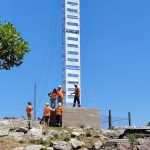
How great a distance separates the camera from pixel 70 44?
218 feet

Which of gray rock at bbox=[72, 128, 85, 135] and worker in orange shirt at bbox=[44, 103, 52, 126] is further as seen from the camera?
worker in orange shirt at bbox=[44, 103, 52, 126]

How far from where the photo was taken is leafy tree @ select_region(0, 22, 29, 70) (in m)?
28.5

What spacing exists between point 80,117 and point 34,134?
4.75 metres

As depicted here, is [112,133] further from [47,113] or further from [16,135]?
[16,135]

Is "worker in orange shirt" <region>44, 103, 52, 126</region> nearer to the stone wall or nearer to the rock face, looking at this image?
the stone wall

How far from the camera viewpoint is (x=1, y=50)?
29.0 meters

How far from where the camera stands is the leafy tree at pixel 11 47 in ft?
93.5

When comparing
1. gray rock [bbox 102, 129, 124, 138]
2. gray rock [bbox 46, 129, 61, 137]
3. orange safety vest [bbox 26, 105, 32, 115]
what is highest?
orange safety vest [bbox 26, 105, 32, 115]

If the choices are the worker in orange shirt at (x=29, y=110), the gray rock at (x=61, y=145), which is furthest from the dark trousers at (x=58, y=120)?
the gray rock at (x=61, y=145)

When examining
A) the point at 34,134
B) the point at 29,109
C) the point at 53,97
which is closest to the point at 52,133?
the point at 34,134

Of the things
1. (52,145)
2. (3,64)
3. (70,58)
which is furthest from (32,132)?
(70,58)

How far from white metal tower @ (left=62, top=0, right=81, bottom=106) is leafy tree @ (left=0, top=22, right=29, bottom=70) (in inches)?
1281

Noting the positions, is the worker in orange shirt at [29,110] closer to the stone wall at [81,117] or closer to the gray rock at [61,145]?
the stone wall at [81,117]

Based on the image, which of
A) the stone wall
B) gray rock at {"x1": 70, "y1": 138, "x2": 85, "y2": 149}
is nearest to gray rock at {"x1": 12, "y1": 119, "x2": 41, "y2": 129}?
the stone wall
